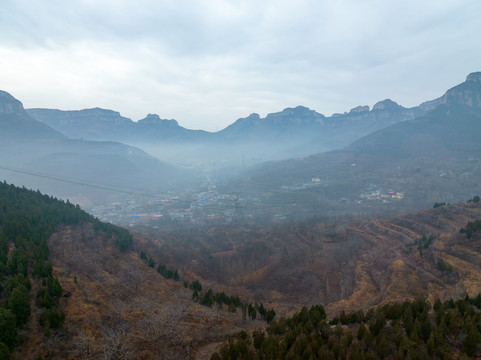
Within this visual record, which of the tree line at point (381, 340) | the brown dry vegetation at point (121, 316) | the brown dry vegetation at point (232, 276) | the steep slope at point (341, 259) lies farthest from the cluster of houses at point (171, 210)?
the tree line at point (381, 340)

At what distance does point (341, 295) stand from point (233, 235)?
4827 centimetres

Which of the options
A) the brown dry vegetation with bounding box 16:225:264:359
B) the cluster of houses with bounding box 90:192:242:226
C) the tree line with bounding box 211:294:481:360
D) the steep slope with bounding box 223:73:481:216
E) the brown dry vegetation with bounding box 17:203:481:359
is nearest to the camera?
the tree line with bounding box 211:294:481:360

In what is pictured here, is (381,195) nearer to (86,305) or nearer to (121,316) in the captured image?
(121,316)

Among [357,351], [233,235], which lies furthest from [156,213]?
[357,351]

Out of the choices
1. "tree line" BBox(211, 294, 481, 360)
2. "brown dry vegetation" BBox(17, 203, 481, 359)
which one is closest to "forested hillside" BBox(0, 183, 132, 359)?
"brown dry vegetation" BBox(17, 203, 481, 359)

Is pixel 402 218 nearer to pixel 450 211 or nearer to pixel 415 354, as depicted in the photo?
pixel 450 211

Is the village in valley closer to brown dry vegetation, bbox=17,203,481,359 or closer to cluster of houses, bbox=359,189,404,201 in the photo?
cluster of houses, bbox=359,189,404,201

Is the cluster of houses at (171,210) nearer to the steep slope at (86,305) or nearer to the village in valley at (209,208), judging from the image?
the village in valley at (209,208)

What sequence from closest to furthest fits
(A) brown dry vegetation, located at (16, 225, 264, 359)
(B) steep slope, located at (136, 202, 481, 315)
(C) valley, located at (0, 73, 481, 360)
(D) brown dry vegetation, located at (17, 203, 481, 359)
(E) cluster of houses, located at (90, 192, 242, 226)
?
(A) brown dry vegetation, located at (16, 225, 264, 359)
(C) valley, located at (0, 73, 481, 360)
(D) brown dry vegetation, located at (17, 203, 481, 359)
(B) steep slope, located at (136, 202, 481, 315)
(E) cluster of houses, located at (90, 192, 242, 226)

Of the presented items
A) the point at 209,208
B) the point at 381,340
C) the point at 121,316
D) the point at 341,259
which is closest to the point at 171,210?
the point at 209,208

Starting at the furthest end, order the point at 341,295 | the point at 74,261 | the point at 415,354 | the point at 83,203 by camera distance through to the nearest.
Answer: the point at 83,203 → the point at 341,295 → the point at 74,261 → the point at 415,354

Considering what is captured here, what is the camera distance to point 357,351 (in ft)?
58.3

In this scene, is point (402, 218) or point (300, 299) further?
point (402, 218)

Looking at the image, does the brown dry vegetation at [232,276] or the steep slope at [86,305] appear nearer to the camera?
the steep slope at [86,305]
